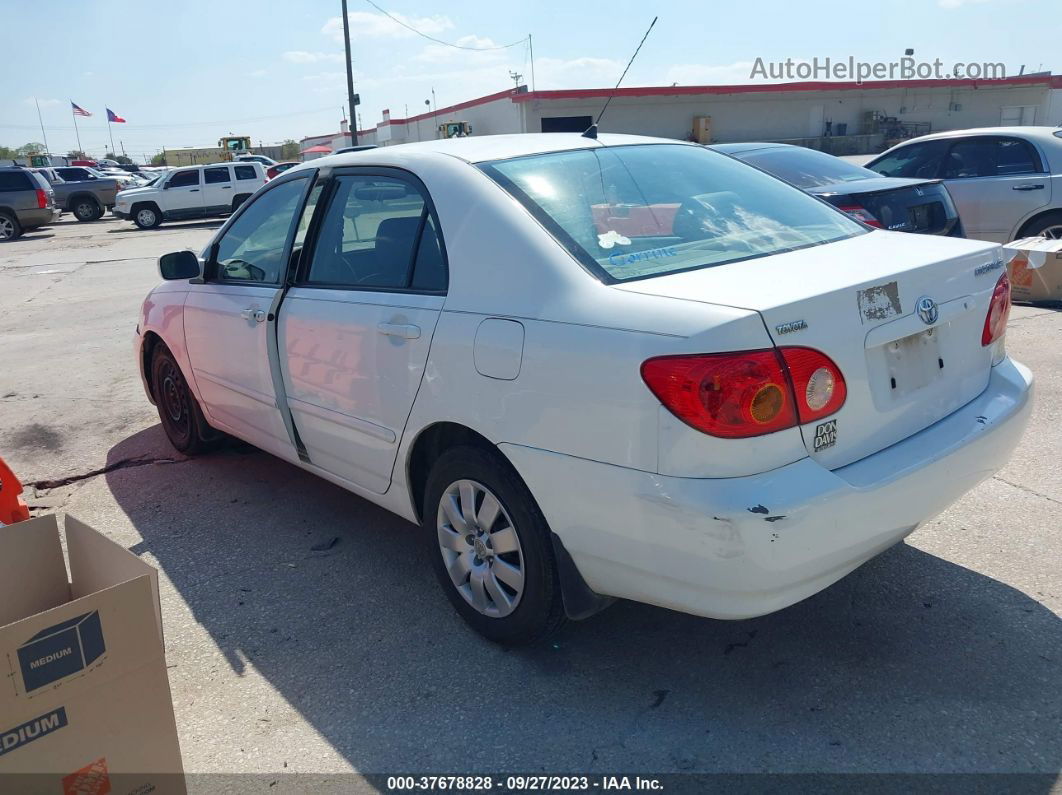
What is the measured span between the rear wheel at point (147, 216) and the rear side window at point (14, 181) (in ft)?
9.13

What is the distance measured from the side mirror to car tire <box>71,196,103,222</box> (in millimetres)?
30247

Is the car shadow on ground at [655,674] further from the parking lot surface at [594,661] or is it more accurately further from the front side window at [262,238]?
the front side window at [262,238]

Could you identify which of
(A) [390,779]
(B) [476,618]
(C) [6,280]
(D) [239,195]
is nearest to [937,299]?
(B) [476,618]

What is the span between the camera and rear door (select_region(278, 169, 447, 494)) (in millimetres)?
3244

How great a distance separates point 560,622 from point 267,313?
2.00m

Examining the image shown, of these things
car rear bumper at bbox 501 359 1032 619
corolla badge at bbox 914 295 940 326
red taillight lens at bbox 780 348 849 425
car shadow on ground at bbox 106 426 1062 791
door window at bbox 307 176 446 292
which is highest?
door window at bbox 307 176 446 292

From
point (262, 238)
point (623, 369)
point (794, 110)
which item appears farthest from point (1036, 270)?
point (794, 110)

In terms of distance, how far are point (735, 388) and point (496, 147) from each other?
166cm

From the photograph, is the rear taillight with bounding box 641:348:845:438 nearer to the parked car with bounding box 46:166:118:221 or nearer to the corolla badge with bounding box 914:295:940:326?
the corolla badge with bounding box 914:295:940:326

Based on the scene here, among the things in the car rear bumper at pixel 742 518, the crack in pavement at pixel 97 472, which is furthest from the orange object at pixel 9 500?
the car rear bumper at pixel 742 518

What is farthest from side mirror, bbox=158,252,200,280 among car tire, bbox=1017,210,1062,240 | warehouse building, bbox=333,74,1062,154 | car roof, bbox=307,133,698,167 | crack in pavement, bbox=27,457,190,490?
warehouse building, bbox=333,74,1062,154

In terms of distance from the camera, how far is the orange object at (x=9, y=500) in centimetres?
349

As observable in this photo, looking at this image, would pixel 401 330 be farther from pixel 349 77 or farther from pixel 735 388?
pixel 349 77

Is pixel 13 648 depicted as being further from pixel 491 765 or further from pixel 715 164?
pixel 715 164
